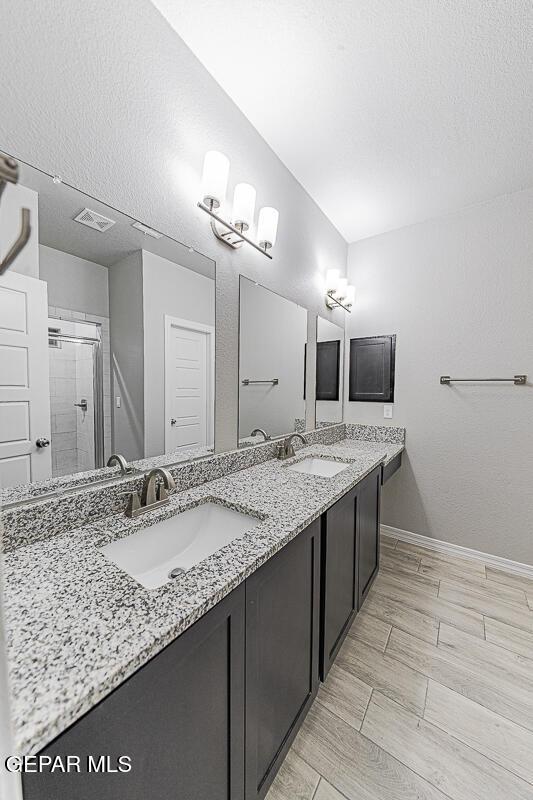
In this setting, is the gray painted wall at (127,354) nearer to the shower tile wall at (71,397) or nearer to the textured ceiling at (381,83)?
the shower tile wall at (71,397)

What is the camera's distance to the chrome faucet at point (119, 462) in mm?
1124

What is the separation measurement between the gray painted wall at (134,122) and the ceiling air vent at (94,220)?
0.24ft

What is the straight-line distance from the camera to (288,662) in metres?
1.08

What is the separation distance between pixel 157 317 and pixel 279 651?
4.05 feet

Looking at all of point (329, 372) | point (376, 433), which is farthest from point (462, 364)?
point (329, 372)

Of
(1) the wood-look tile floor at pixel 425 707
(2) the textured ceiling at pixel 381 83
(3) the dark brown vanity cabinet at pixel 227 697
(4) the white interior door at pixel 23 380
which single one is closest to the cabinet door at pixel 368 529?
(1) the wood-look tile floor at pixel 425 707

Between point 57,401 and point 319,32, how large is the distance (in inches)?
68.2

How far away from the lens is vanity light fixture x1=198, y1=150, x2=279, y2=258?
1330 mm

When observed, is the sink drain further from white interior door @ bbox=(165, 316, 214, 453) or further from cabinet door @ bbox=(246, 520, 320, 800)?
white interior door @ bbox=(165, 316, 214, 453)

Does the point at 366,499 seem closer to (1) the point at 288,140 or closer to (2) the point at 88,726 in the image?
(2) the point at 88,726

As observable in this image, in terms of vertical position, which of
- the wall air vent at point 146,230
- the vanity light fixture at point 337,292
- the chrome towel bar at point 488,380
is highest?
the vanity light fixture at point 337,292

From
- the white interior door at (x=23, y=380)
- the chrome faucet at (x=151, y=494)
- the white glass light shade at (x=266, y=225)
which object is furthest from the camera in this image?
the white glass light shade at (x=266, y=225)

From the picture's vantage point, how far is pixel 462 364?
8.02ft

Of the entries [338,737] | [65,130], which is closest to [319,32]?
[65,130]
